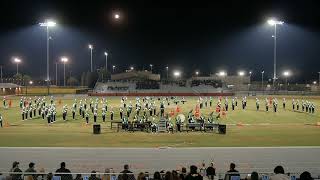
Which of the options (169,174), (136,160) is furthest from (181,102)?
(169,174)

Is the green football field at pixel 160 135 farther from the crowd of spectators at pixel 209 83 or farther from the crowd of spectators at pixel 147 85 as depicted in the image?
the crowd of spectators at pixel 209 83

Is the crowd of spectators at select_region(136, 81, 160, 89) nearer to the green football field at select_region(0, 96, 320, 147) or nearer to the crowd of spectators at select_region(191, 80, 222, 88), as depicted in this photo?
the crowd of spectators at select_region(191, 80, 222, 88)

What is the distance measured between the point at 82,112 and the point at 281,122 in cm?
1645

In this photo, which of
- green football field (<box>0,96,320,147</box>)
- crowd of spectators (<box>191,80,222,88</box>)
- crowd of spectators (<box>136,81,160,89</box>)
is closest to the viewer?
green football field (<box>0,96,320,147</box>)

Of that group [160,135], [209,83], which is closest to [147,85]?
[209,83]

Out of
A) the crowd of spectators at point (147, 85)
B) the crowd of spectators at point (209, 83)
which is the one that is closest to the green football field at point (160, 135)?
the crowd of spectators at point (147, 85)

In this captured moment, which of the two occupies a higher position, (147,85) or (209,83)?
(209,83)

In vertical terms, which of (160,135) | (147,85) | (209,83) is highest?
(209,83)

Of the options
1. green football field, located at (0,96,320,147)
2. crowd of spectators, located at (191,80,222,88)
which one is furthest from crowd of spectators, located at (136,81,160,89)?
green football field, located at (0,96,320,147)

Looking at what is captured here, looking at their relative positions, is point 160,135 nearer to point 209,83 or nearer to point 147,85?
point 147,85

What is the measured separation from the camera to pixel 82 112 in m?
38.4

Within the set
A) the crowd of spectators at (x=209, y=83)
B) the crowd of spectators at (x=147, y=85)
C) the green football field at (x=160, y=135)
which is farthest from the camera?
the crowd of spectators at (x=209, y=83)

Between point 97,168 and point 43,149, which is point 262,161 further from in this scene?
point 43,149

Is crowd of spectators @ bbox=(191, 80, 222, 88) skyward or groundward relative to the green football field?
skyward
